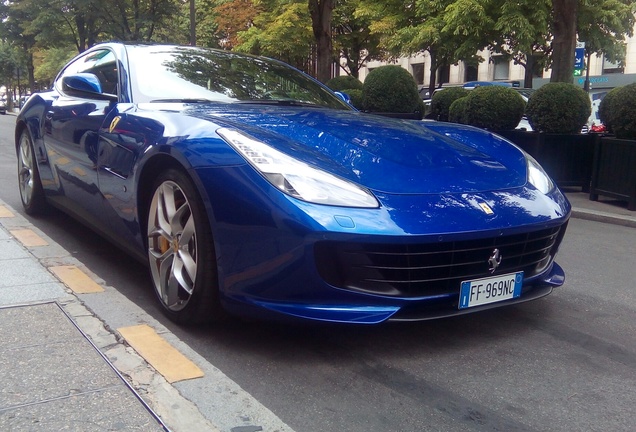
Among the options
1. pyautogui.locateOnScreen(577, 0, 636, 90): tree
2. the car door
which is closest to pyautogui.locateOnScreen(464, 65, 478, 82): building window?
pyautogui.locateOnScreen(577, 0, 636, 90): tree

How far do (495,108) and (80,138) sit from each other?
6913 millimetres

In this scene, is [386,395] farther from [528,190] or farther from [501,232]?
[528,190]

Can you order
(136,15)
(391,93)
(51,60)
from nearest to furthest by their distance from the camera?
(391,93), (136,15), (51,60)

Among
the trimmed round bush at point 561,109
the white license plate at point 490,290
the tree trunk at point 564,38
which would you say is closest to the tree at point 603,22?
the tree trunk at point 564,38

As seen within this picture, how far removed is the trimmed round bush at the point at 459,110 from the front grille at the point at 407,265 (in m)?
7.52

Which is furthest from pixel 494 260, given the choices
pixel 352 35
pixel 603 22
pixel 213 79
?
pixel 352 35

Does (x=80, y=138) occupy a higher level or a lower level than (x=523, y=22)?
lower

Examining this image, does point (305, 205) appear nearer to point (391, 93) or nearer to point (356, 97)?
point (391, 93)

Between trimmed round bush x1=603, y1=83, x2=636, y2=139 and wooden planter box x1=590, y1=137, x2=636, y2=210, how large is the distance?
13 cm

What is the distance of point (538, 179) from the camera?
368 centimetres

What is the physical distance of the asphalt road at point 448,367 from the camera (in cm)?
260

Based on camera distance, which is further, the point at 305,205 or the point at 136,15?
the point at 136,15

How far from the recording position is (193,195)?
126 inches

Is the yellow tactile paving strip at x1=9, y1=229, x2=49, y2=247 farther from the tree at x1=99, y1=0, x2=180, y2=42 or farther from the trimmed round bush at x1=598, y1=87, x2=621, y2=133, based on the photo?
the tree at x1=99, y1=0, x2=180, y2=42
